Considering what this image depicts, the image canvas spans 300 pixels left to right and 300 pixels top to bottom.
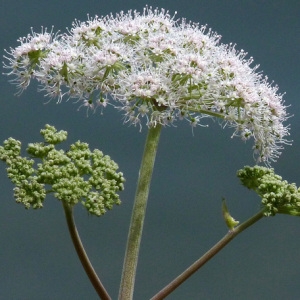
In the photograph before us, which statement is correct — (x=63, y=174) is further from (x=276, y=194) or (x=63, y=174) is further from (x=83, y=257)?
(x=276, y=194)

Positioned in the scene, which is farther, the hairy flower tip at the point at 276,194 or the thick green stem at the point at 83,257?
the hairy flower tip at the point at 276,194

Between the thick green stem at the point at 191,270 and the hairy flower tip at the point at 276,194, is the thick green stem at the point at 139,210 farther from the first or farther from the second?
the hairy flower tip at the point at 276,194

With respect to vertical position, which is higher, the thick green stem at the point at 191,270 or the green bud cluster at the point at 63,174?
the green bud cluster at the point at 63,174

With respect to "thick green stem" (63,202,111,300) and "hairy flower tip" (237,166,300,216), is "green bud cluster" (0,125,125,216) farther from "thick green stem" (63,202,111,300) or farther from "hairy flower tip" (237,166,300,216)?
"hairy flower tip" (237,166,300,216)

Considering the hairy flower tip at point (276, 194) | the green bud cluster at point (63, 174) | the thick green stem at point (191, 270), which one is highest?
the green bud cluster at point (63, 174)

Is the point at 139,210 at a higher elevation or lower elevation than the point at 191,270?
higher

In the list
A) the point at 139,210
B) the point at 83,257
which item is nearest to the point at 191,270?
the point at 139,210
